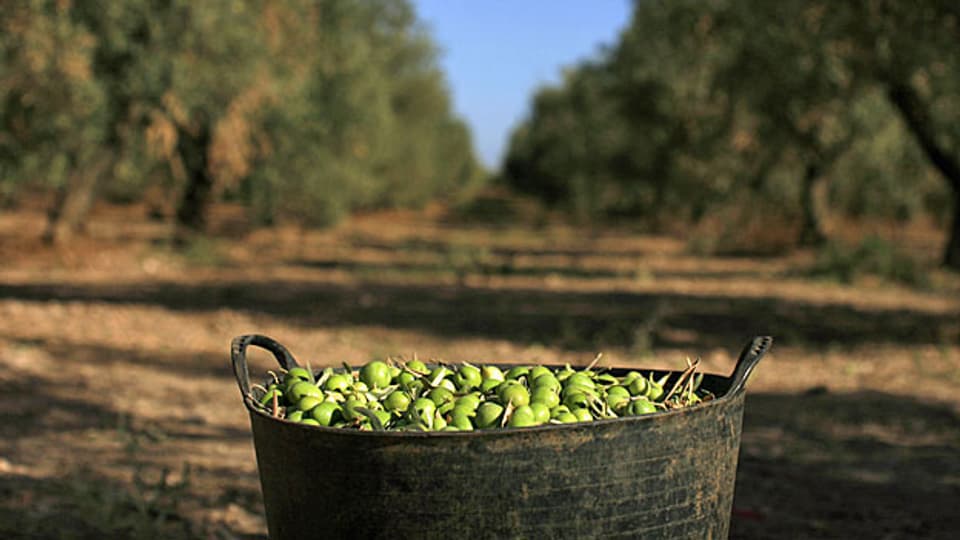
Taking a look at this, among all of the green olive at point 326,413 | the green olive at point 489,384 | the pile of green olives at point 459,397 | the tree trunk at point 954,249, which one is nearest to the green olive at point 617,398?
the pile of green olives at point 459,397

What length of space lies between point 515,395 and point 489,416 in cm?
11

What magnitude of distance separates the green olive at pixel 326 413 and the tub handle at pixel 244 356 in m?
0.24

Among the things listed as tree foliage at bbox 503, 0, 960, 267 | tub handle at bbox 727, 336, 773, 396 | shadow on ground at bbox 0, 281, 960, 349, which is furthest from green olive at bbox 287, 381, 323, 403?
tree foliage at bbox 503, 0, 960, 267

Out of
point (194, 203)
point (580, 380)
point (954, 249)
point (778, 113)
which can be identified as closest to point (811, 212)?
point (954, 249)

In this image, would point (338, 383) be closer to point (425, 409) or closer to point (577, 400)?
point (425, 409)

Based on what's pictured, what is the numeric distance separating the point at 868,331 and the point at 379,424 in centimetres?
1068

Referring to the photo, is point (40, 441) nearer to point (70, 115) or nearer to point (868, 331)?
point (70, 115)

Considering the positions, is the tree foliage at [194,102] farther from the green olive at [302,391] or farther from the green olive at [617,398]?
the green olive at [617,398]

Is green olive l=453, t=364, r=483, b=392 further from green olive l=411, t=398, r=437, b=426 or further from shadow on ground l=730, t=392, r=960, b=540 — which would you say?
shadow on ground l=730, t=392, r=960, b=540

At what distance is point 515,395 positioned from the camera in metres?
2.55

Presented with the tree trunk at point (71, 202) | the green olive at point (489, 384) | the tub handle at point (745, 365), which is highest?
the tree trunk at point (71, 202)

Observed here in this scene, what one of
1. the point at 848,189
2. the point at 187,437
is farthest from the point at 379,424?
the point at 848,189

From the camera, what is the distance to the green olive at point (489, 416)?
2.47 meters

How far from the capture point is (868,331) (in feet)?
38.7
